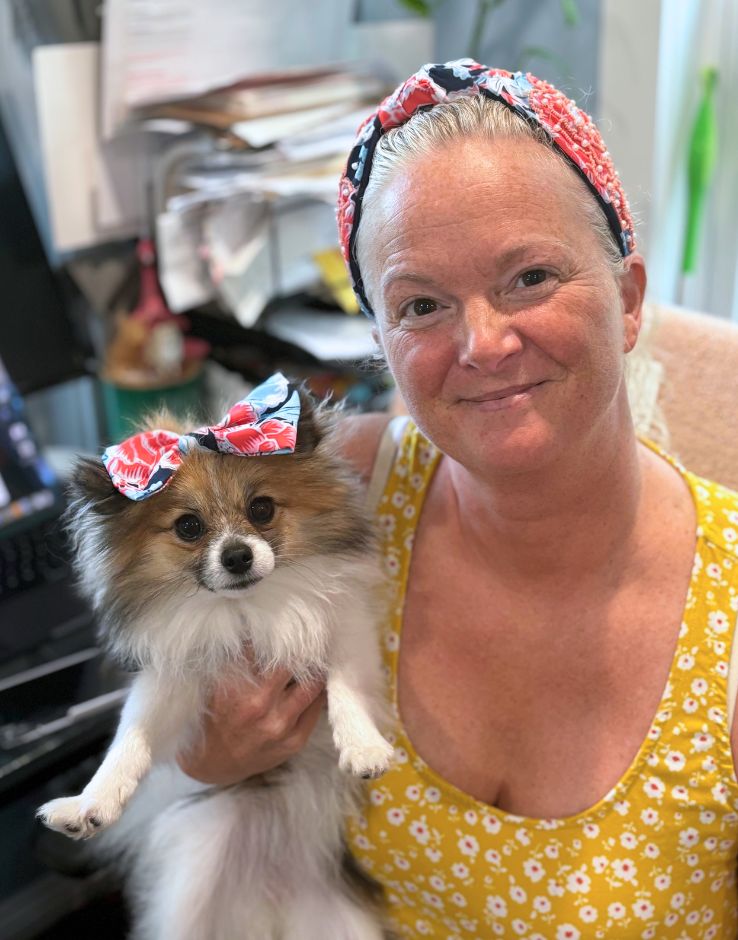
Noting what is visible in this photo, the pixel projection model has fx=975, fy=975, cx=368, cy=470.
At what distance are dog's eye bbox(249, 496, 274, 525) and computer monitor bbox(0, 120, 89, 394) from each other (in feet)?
3.21

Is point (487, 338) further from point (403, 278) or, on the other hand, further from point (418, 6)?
point (418, 6)

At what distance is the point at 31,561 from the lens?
165 centimetres

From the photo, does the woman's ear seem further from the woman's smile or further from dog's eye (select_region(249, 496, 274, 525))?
dog's eye (select_region(249, 496, 274, 525))

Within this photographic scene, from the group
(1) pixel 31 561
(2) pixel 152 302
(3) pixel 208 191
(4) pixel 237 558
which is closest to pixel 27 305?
(2) pixel 152 302

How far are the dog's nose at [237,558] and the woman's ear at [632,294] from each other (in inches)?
18.0

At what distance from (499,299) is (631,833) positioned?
1.92ft

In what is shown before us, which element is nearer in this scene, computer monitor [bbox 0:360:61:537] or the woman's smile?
the woman's smile

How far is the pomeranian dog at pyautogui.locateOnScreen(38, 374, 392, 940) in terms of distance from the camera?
3.31 feet

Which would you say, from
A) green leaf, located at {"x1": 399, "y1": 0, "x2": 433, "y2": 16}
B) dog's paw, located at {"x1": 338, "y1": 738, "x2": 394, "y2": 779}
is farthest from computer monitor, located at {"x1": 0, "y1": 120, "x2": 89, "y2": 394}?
dog's paw, located at {"x1": 338, "y1": 738, "x2": 394, "y2": 779}

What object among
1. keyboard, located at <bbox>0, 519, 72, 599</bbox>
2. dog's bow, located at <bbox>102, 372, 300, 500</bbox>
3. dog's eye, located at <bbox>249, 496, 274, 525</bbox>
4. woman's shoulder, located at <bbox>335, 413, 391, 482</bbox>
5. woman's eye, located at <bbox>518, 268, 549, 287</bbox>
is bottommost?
keyboard, located at <bbox>0, 519, 72, 599</bbox>

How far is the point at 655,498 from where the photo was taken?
3.78 feet

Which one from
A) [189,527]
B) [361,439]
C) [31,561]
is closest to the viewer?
[189,527]

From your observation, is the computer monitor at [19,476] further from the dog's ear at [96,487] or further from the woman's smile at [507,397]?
the woman's smile at [507,397]

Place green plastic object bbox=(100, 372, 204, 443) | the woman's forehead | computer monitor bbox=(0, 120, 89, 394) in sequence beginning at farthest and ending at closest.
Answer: green plastic object bbox=(100, 372, 204, 443) → computer monitor bbox=(0, 120, 89, 394) → the woman's forehead
